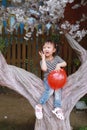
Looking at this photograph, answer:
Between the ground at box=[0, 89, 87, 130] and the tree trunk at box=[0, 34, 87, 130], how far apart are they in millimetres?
1032

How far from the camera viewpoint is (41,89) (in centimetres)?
543

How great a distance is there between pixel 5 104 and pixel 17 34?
1420 millimetres

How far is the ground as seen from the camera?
6465mm

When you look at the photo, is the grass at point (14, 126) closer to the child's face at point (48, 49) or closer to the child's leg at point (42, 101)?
→ the child's leg at point (42, 101)

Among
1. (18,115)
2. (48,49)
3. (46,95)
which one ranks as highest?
(48,49)

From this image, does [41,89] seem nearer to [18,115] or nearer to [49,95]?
[49,95]

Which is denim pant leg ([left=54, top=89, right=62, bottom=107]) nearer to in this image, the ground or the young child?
the young child

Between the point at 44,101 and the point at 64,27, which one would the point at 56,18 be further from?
the point at 44,101

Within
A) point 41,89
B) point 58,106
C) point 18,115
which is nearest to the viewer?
point 58,106

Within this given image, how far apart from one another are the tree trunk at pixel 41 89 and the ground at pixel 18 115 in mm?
1032

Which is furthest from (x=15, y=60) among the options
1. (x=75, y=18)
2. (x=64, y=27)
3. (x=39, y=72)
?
(x=64, y=27)

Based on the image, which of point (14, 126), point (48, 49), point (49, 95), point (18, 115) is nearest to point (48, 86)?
point (49, 95)

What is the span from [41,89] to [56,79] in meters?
0.35

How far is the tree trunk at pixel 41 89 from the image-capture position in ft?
17.5
